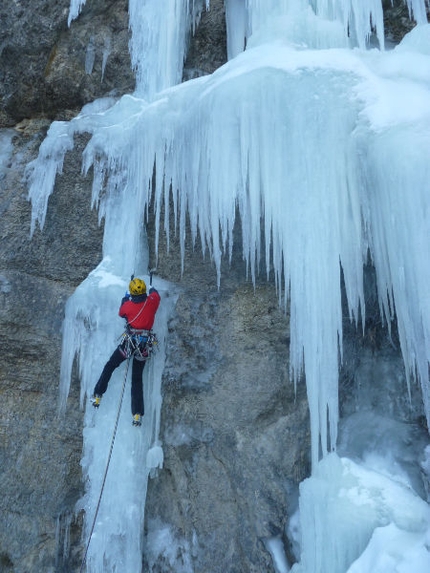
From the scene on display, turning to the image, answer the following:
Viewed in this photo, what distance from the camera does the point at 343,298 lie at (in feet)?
13.9

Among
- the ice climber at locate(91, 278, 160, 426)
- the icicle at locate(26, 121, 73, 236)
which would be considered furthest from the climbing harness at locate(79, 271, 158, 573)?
the icicle at locate(26, 121, 73, 236)

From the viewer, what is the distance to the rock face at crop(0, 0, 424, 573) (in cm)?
402

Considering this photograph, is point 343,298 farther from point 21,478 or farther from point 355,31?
point 21,478

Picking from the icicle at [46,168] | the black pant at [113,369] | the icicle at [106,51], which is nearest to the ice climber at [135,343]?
the black pant at [113,369]

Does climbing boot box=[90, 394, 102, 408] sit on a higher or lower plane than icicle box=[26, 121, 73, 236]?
lower

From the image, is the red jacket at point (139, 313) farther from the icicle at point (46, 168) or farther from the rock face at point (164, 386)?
the icicle at point (46, 168)

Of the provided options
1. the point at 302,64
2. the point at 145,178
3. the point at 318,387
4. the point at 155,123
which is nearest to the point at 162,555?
the point at 318,387

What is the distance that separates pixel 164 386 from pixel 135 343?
0.49 meters

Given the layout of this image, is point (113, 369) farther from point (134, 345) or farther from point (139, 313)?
point (139, 313)

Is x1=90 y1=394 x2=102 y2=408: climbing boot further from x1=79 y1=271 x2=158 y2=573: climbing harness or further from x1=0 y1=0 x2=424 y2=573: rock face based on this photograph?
x1=0 y1=0 x2=424 y2=573: rock face

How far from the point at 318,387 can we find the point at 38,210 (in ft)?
10.9

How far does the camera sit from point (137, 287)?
4305mm

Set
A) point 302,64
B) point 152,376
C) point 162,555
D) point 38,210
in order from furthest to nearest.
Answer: point 38,210, point 152,376, point 162,555, point 302,64

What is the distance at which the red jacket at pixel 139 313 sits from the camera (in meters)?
4.29
